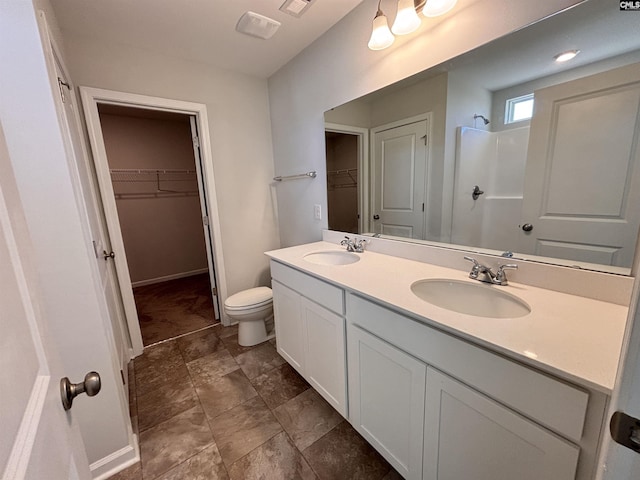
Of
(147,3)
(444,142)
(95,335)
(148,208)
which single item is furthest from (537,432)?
(148,208)

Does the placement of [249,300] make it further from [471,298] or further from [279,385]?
[471,298]

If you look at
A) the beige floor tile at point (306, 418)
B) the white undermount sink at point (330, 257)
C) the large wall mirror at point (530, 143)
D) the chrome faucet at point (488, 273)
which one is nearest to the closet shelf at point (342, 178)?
the large wall mirror at point (530, 143)

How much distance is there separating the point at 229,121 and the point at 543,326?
2533 mm

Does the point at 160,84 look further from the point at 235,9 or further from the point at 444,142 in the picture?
the point at 444,142

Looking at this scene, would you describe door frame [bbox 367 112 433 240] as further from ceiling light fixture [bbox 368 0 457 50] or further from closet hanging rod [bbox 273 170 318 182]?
closet hanging rod [bbox 273 170 318 182]

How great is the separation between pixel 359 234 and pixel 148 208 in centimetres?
317

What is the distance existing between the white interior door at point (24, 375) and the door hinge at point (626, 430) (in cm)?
78

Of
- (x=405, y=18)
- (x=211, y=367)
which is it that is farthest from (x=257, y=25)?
(x=211, y=367)

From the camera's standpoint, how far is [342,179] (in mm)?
1974

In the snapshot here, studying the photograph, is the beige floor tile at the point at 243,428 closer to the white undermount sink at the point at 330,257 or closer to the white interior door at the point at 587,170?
the white undermount sink at the point at 330,257

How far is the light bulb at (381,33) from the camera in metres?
1.31

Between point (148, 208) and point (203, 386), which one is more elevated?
point (148, 208)

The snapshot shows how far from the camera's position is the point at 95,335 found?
1142 mm

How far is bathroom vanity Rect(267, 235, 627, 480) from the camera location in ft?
2.09
